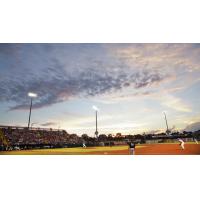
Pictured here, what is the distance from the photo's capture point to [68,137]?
38.6 ft

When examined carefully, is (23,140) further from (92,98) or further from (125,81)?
(125,81)

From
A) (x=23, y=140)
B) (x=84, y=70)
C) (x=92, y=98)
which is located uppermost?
(x=84, y=70)

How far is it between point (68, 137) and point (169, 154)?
5738 mm

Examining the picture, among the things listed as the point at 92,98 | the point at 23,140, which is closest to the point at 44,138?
the point at 23,140

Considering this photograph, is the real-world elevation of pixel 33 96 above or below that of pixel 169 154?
above

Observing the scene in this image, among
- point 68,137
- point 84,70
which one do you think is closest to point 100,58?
point 84,70
